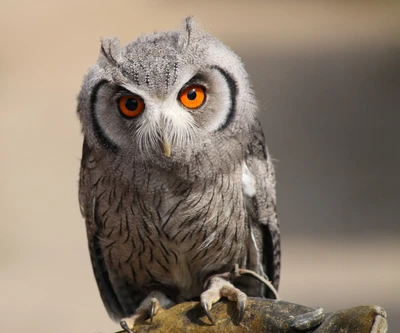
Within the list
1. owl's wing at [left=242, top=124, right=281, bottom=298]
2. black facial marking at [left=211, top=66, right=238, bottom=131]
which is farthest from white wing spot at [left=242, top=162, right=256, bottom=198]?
black facial marking at [left=211, top=66, right=238, bottom=131]

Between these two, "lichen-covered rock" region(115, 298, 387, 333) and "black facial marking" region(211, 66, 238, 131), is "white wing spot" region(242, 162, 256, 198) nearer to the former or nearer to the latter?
"black facial marking" region(211, 66, 238, 131)

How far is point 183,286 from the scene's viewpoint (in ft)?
7.75

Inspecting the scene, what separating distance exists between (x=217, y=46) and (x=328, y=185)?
3.17 meters

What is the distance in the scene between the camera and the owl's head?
1.95 meters

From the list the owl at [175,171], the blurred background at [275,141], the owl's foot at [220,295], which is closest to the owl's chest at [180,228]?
the owl at [175,171]

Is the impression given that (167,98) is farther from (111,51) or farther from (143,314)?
(143,314)

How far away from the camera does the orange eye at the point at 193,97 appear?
1.99 meters

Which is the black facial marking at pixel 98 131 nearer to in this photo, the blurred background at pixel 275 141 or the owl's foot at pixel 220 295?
the owl's foot at pixel 220 295

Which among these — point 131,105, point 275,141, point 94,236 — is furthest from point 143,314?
point 275,141

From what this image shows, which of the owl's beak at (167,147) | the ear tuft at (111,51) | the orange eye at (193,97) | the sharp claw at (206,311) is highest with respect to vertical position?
the ear tuft at (111,51)

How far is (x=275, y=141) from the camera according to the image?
520 centimetres

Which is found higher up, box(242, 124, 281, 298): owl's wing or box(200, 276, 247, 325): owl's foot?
box(242, 124, 281, 298): owl's wing

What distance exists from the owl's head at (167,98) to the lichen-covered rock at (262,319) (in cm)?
40

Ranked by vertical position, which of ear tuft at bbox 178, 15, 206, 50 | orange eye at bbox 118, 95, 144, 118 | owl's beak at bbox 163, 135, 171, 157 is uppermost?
ear tuft at bbox 178, 15, 206, 50
